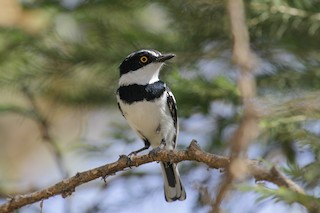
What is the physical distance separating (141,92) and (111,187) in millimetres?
622

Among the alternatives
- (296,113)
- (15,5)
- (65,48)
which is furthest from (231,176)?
(15,5)

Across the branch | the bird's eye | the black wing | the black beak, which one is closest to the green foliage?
the branch

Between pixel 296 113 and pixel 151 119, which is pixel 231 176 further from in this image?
pixel 151 119

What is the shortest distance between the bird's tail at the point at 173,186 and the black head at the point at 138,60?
0.60 metres

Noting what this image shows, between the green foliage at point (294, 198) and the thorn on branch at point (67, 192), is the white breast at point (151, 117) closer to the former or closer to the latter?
the thorn on branch at point (67, 192)

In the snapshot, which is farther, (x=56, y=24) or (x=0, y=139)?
(x=0, y=139)

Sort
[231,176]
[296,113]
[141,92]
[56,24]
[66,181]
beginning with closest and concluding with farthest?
1. [231,176]
2. [66,181]
3. [296,113]
4. [141,92]
5. [56,24]

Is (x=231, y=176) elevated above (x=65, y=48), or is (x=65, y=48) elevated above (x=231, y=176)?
(x=65, y=48)

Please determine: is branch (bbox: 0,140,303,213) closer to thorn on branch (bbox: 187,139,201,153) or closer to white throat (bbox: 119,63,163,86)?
thorn on branch (bbox: 187,139,201,153)

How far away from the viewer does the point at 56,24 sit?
14.5 ft

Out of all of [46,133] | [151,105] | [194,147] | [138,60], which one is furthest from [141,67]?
[194,147]

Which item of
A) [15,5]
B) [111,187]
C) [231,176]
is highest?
[15,5]

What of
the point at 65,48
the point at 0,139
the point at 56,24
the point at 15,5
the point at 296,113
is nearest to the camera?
the point at 296,113

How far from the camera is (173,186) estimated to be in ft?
12.4
